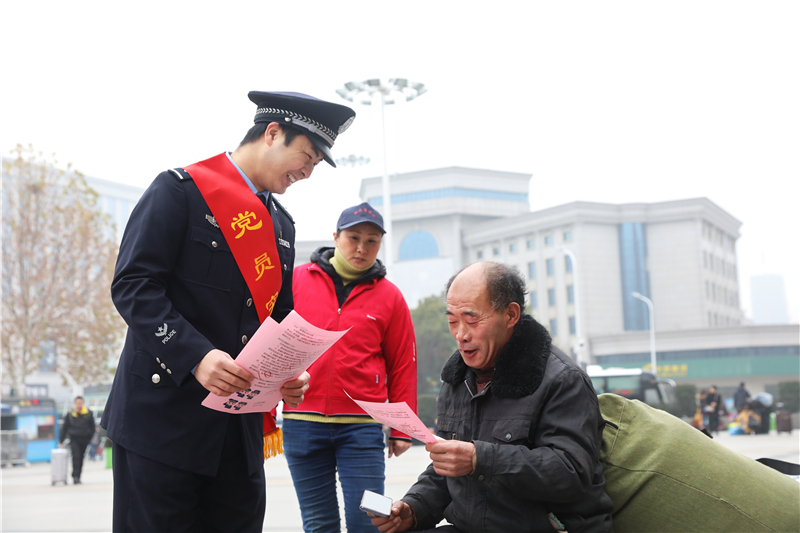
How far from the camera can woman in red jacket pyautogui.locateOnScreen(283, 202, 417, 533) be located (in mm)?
3645

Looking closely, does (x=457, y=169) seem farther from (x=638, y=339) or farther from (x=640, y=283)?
(x=638, y=339)

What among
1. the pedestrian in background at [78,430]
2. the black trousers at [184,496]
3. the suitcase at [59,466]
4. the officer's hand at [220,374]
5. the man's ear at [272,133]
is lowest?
the suitcase at [59,466]

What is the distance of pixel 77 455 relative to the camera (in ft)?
49.4

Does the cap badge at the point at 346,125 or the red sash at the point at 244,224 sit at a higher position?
the cap badge at the point at 346,125

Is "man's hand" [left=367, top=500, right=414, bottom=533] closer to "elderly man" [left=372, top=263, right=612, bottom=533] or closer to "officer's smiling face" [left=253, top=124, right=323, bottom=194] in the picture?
"elderly man" [left=372, top=263, right=612, bottom=533]

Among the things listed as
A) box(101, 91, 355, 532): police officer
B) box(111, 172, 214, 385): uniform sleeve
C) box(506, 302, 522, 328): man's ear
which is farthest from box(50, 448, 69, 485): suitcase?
box(506, 302, 522, 328): man's ear

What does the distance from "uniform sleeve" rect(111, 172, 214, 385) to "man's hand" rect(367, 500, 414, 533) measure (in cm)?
95

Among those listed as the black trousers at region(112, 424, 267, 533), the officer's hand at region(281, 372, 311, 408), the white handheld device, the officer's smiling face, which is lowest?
the white handheld device

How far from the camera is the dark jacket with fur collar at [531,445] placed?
2258 millimetres

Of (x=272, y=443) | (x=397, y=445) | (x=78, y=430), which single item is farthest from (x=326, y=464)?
(x=78, y=430)

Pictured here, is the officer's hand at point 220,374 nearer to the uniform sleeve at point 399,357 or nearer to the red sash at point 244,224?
the red sash at point 244,224

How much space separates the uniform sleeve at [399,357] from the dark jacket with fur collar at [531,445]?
131cm

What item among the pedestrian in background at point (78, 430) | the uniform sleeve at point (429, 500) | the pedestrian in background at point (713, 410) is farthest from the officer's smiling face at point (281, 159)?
the pedestrian in background at point (713, 410)

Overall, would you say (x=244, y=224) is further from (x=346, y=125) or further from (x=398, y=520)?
(x=398, y=520)
